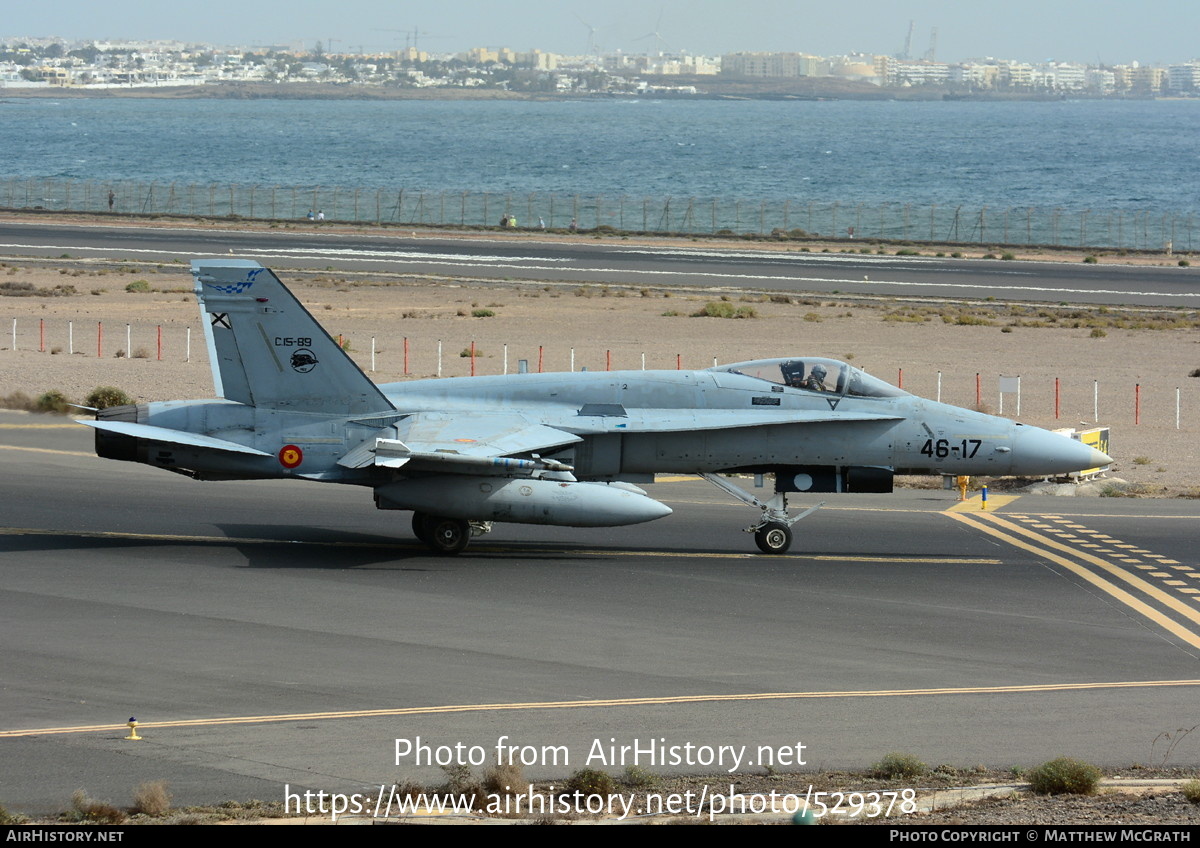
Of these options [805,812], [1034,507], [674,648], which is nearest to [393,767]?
[805,812]

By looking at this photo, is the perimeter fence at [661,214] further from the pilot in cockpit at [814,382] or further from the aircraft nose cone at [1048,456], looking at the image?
the pilot in cockpit at [814,382]

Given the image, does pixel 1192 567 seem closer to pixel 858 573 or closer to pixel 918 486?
pixel 858 573

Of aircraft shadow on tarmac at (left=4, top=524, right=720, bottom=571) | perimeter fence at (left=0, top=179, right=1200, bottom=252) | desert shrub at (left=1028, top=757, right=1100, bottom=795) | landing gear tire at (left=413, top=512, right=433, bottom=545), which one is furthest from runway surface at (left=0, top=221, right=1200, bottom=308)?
desert shrub at (left=1028, top=757, right=1100, bottom=795)

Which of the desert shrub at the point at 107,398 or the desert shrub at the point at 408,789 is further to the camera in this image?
the desert shrub at the point at 107,398

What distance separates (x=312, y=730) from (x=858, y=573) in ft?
36.3

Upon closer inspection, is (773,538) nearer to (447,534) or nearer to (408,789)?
(447,534)

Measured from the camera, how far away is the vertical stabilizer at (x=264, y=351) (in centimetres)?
2356

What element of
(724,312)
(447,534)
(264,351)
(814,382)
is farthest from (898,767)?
(724,312)

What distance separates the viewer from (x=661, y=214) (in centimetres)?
13062

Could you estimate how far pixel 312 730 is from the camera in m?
14.8

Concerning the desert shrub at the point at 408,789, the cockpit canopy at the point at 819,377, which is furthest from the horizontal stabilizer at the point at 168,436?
the desert shrub at the point at 408,789

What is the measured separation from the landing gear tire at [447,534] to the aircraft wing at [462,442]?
5.53ft

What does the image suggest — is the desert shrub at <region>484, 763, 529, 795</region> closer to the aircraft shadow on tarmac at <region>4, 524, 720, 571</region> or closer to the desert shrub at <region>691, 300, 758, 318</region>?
the aircraft shadow on tarmac at <region>4, 524, 720, 571</region>

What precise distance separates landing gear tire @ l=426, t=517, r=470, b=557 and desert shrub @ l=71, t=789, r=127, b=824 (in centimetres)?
1193
